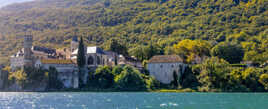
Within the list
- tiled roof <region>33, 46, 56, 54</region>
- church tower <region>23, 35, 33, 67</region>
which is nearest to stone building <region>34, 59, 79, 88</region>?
church tower <region>23, 35, 33, 67</region>

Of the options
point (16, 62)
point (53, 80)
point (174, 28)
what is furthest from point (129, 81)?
point (174, 28)

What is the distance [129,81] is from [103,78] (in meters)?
7.05

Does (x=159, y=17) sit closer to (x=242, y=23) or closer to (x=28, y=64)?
(x=242, y=23)

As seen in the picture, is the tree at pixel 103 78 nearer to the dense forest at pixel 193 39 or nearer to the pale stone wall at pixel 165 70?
the dense forest at pixel 193 39

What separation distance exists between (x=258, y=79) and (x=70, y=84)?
46.5 metres

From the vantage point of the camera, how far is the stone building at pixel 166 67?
3526 inches

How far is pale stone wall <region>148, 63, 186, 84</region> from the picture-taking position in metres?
89.6

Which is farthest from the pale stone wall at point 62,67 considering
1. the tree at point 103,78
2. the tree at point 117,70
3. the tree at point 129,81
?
the tree at point 129,81

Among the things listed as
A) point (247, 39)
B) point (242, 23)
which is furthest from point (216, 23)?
point (247, 39)

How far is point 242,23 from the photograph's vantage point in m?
154

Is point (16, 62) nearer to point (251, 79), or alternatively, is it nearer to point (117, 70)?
point (117, 70)

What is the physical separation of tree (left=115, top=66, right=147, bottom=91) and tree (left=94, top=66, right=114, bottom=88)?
9.05 feet

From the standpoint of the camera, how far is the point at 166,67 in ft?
299

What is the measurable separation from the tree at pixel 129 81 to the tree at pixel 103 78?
109 inches
